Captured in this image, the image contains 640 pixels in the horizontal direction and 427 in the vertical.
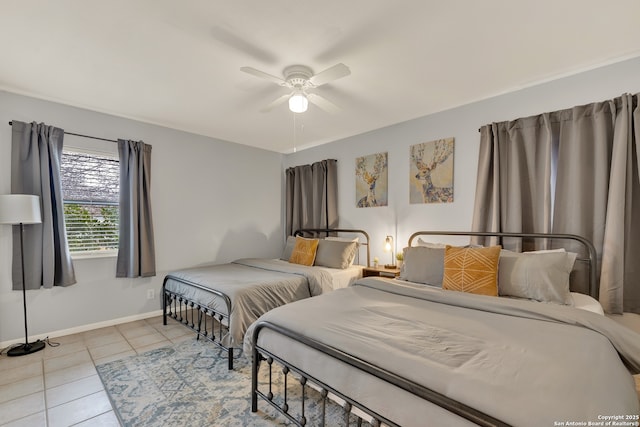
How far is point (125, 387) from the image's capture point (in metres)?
2.19

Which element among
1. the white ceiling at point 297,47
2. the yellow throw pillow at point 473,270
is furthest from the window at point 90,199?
the yellow throw pillow at point 473,270

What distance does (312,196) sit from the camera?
477cm

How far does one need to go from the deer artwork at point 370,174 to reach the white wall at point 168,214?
5.62ft

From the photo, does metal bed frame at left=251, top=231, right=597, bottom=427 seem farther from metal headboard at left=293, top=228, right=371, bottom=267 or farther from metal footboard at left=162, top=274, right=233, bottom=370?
metal headboard at left=293, top=228, right=371, bottom=267

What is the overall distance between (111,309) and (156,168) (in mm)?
1792

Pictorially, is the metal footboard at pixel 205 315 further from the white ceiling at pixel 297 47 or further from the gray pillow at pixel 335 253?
the white ceiling at pixel 297 47

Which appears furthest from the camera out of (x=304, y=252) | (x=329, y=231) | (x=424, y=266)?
(x=329, y=231)

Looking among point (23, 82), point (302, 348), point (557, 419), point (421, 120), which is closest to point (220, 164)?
point (23, 82)

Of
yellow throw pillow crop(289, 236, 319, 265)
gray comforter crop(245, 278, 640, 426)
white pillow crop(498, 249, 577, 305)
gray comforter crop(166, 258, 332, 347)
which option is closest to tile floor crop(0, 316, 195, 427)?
gray comforter crop(166, 258, 332, 347)

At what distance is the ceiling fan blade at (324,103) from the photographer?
2672mm

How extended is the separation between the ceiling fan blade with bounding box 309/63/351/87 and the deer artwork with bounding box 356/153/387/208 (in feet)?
6.25

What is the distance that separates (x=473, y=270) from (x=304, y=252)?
2202mm

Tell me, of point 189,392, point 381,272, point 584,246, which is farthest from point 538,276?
point 189,392

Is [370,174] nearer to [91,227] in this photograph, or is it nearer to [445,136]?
[445,136]
